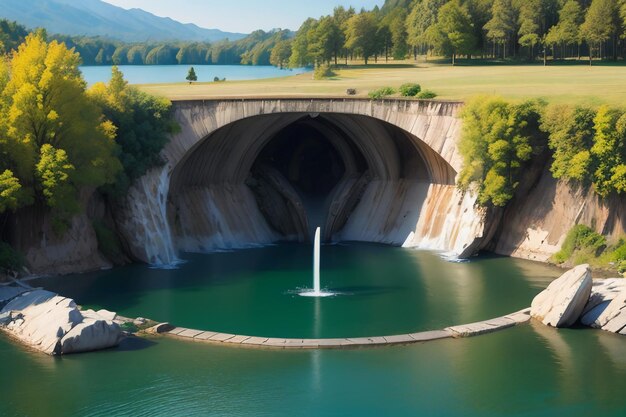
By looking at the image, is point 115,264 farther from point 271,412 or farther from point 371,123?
point 271,412

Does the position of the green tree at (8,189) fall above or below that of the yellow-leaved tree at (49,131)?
below

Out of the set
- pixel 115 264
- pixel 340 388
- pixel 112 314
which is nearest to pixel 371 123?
pixel 115 264

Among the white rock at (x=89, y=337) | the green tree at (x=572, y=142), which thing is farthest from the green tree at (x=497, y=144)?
the white rock at (x=89, y=337)

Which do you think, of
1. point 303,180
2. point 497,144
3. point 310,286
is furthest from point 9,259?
point 303,180

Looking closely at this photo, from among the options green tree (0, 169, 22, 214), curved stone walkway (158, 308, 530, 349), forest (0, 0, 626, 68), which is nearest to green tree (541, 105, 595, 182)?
curved stone walkway (158, 308, 530, 349)

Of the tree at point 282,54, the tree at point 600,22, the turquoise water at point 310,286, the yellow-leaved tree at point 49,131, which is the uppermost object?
the tree at point 600,22

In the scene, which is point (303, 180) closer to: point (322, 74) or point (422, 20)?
point (322, 74)

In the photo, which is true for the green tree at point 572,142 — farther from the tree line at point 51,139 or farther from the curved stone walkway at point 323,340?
the tree line at point 51,139
